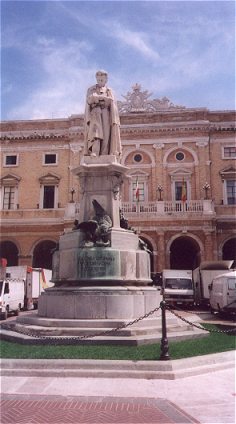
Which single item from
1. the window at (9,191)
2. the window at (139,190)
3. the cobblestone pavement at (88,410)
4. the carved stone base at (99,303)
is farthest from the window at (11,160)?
the cobblestone pavement at (88,410)

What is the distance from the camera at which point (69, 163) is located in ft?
122

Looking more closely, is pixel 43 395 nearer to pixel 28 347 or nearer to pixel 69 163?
pixel 28 347

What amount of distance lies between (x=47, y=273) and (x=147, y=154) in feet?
49.1

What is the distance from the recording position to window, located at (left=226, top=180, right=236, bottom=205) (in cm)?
3512

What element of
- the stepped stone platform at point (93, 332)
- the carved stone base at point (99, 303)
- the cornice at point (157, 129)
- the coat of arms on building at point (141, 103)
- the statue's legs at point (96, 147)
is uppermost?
the coat of arms on building at point (141, 103)

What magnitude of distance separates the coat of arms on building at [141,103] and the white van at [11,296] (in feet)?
67.5

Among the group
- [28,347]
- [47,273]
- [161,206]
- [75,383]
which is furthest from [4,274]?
[75,383]

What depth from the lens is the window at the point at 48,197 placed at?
3641 cm

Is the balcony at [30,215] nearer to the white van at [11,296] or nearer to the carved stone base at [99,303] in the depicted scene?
the white van at [11,296]

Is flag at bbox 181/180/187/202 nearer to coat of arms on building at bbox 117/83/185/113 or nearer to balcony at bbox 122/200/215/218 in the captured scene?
balcony at bbox 122/200/215/218

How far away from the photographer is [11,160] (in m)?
38.2

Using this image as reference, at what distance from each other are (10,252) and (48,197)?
240 inches

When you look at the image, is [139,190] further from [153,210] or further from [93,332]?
[93,332]

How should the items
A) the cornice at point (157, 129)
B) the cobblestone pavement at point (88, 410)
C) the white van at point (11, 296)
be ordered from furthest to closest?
the cornice at point (157, 129), the white van at point (11, 296), the cobblestone pavement at point (88, 410)
